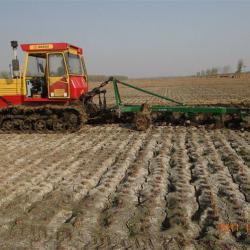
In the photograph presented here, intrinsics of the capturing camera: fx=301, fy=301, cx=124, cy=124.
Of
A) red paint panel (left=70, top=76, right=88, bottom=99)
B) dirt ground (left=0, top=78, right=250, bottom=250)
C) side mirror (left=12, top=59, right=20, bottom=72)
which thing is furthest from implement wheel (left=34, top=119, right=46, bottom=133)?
side mirror (left=12, top=59, right=20, bottom=72)

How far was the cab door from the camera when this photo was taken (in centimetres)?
938

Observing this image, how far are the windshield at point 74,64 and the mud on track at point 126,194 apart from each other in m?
2.72

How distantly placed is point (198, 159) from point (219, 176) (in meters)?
1.12

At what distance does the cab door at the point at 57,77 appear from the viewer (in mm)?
9383

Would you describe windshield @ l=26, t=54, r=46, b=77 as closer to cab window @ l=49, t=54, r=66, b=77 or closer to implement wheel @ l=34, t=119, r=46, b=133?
cab window @ l=49, t=54, r=66, b=77

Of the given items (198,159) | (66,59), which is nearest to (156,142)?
(198,159)

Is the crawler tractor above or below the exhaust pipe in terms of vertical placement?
below

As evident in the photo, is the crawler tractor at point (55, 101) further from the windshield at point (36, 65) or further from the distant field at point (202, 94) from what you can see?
the distant field at point (202, 94)

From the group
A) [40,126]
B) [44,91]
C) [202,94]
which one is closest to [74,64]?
[44,91]

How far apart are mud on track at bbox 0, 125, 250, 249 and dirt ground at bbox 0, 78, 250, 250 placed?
0.04ft

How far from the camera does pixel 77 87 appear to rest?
9758 mm

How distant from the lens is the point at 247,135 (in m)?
8.70

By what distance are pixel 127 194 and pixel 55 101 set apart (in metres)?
5.81

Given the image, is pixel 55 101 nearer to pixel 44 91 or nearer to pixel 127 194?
pixel 44 91
